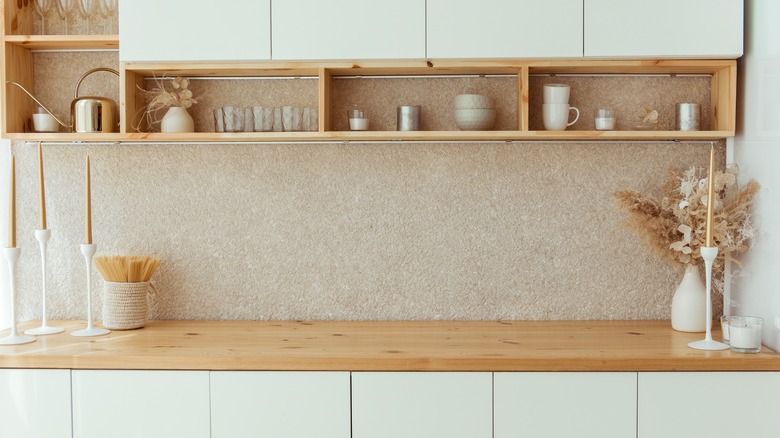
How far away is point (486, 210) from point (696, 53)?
794 mm

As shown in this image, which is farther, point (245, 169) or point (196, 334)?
point (245, 169)

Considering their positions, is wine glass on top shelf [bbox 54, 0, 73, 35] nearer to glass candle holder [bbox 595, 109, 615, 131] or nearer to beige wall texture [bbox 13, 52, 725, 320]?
beige wall texture [bbox 13, 52, 725, 320]

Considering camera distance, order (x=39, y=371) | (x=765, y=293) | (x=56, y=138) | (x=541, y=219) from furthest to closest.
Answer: (x=541, y=219) < (x=56, y=138) < (x=765, y=293) < (x=39, y=371)

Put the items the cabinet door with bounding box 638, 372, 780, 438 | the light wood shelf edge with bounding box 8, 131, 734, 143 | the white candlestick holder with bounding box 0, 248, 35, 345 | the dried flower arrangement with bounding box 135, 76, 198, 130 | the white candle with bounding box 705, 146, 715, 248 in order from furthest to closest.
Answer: the dried flower arrangement with bounding box 135, 76, 198, 130 < the light wood shelf edge with bounding box 8, 131, 734, 143 < the white candlestick holder with bounding box 0, 248, 35, 345 < the white candle with bounding box 705, 146, 715, 248 < the cabinet door with bounding box 638, 372, 780, 438

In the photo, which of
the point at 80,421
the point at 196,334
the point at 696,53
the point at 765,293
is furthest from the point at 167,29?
the point at 765,293

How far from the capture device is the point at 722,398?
200 centimetres

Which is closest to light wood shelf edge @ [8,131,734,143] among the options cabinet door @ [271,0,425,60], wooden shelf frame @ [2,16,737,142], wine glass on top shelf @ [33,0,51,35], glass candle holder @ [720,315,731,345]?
wooden shelf frame @ [2,16,737,142]

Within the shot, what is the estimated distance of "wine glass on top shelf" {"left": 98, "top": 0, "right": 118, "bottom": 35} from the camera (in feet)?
8.13

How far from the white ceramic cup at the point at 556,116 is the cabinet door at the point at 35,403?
5.11 ft

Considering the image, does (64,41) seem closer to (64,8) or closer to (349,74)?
(64,8)

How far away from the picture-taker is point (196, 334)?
2334mm

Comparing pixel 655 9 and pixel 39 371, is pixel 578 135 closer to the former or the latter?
pixel 655 9

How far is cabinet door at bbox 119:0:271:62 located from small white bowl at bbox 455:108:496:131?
612mm

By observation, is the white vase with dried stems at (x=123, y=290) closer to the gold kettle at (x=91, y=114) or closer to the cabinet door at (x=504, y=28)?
the gold kettle at (x=91, y=114)
